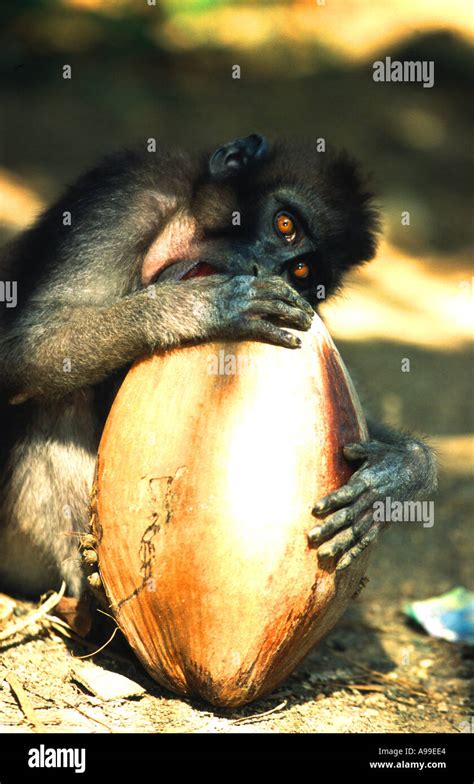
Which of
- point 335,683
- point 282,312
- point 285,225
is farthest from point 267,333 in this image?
point 335,683

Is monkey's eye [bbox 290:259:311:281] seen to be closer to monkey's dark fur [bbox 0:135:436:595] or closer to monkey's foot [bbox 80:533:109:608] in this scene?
monkey's dark fur [bbox 0:135:436:595]

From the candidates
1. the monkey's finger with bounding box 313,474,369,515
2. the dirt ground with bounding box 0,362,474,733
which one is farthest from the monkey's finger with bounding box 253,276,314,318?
the dirt ground with bounding box 0,362,474,733

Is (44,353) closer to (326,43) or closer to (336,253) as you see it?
(336,253)

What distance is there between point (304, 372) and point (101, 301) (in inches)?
49.3

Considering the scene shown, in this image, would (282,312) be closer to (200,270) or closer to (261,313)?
(261,313)

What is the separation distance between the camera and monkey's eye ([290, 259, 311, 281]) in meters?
5.07

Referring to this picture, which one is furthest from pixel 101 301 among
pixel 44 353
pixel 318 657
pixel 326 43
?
pixel 326 43

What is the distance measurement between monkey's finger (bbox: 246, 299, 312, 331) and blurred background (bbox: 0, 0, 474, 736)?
529 cm

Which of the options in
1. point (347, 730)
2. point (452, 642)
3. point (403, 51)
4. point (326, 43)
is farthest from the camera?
point (326, 43)

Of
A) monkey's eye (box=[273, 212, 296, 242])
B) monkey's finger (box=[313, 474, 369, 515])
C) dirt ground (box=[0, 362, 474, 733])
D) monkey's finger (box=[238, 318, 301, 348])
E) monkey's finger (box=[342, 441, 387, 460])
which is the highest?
monkey's eye (box=[273, 212, 296, 242])

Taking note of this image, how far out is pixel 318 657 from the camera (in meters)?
5.36

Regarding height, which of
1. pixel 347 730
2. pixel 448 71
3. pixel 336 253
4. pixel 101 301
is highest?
pixel 448 71

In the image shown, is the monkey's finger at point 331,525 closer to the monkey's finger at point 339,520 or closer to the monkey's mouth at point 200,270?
the monkey's finger at point 339,520

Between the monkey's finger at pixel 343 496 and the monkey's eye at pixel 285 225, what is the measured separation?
1.44m
